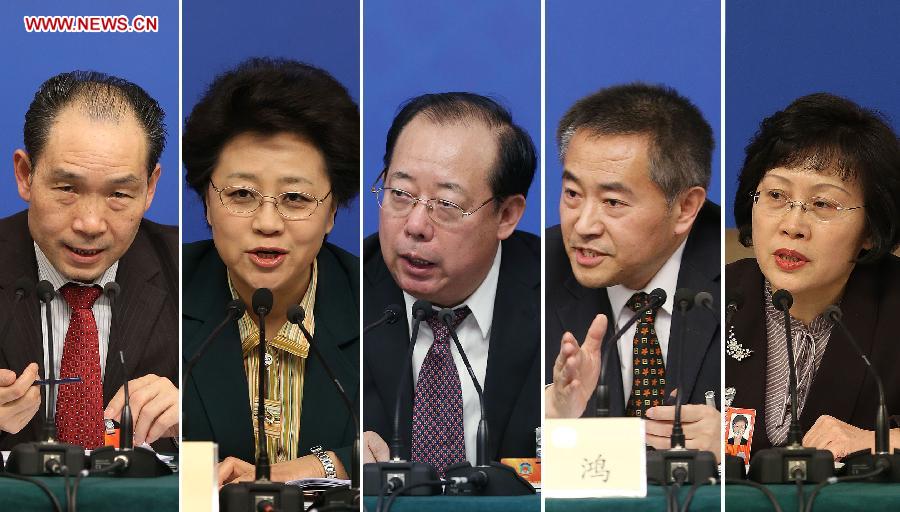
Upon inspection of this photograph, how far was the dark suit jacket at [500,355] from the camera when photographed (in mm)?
4855

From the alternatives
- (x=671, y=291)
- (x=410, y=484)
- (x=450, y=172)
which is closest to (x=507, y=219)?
(x=450, y=172)

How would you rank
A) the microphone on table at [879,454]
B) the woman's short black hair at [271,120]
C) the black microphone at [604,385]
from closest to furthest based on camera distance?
the microphone on table at [879,454] < the black microphone at [604,385] < the woman's short black hair at [271,120]

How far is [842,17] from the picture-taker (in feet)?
16.3

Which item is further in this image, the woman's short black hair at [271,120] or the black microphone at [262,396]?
the woman's short black hair at [271,120]

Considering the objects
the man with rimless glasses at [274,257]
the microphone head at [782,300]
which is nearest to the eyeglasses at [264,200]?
the man with rimless glasses at [274,257]

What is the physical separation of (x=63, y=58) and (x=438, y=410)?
1.76 m

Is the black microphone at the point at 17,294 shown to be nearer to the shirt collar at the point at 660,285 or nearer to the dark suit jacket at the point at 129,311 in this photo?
the dark suit jacket at the point at 129,311

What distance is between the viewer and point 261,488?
14.8 ft

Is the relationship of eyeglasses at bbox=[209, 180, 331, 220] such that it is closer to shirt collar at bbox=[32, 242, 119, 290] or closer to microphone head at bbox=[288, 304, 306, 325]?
microphone head at bbox=[288, 304, 306, 325]

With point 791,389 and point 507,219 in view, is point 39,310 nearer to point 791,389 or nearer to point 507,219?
point 507,219

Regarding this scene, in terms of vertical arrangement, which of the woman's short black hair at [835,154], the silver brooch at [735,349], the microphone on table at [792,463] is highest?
the woman's short black hair at [835,154]

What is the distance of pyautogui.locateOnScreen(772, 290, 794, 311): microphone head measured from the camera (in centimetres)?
468

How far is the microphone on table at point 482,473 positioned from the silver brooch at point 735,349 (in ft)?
2.89

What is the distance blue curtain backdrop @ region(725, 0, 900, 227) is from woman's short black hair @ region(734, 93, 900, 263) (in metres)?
0.04
